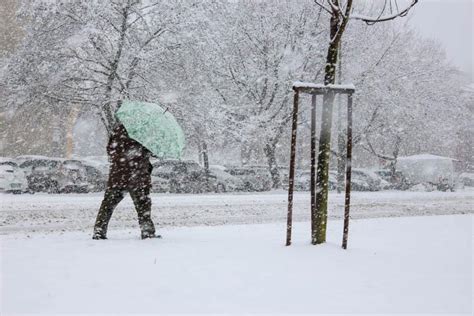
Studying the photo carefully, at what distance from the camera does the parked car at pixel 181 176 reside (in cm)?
2317

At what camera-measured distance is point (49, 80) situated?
64.3ft

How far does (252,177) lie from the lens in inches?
1055

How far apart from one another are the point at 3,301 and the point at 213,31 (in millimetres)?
18948

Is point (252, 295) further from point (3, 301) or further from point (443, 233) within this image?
point (443, 233)

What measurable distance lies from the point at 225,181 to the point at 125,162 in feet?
61.6

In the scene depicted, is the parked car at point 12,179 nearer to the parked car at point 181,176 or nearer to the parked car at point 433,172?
the parked car at point 181,176

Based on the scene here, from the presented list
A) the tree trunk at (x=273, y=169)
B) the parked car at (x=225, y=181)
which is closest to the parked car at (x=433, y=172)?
the tree trunk at (x=273, y=169)

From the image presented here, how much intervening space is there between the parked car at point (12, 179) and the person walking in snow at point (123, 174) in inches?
497

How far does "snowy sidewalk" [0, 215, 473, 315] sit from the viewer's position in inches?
163

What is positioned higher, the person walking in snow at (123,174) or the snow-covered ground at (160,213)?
the person walking in snow at (123,174)

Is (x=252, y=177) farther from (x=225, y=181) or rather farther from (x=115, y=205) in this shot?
(x=115, y=205)

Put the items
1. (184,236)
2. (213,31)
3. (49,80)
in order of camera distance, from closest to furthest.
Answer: (184,236), (49,80), (213,31)

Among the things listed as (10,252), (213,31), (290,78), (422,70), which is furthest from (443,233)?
(422,70)

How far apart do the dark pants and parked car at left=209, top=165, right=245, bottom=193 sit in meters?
18.2
